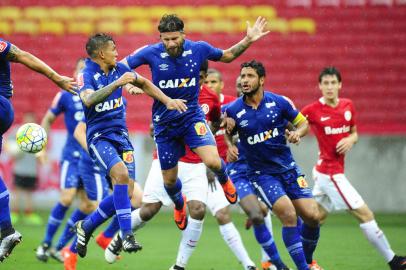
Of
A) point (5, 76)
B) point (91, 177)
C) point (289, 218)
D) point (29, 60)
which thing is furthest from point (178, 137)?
point (91, 177)

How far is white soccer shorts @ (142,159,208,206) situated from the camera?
951 cm

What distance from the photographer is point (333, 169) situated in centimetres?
1014

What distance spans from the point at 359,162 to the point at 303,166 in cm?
109

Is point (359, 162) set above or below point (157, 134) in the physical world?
below

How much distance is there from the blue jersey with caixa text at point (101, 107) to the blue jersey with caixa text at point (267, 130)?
4.24 ft

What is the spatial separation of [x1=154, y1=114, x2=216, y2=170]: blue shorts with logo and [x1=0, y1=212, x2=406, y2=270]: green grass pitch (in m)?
1.85

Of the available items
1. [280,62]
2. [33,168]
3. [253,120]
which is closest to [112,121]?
[253,120]

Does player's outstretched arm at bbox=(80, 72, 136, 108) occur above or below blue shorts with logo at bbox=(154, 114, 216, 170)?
above

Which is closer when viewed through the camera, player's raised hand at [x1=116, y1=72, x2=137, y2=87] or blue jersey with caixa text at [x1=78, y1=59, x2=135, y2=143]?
player's raised hand at [x1=116, y1=72, x2=137, y2=87]

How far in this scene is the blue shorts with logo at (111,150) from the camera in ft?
26.9

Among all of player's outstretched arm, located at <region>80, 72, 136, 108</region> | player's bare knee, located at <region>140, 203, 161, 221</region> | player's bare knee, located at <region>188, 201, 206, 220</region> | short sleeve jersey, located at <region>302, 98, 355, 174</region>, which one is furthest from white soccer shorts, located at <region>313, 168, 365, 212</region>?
player's outstretched arm, located at <region>80, 72, 136, 108</region>

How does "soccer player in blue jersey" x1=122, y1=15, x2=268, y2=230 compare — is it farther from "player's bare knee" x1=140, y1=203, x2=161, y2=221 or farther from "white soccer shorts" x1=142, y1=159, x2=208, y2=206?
"player's bare knee" x1=140, y1=203, x2=161, y2=221

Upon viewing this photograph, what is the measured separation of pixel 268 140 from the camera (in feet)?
29.1

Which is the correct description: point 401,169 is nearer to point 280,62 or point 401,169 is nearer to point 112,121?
point 280,62
